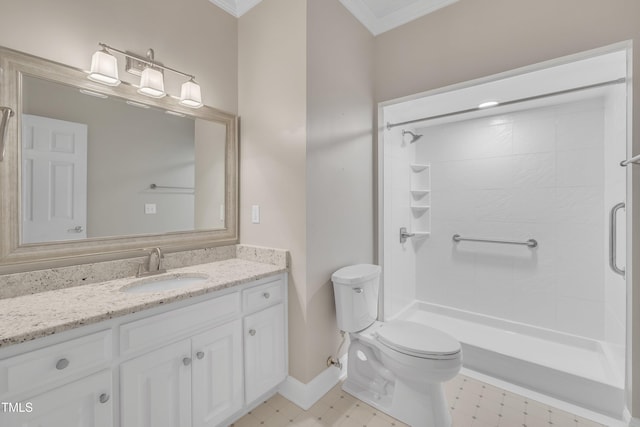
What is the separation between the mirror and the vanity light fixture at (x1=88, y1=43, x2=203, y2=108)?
8 centimetres

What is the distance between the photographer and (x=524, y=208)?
264cm

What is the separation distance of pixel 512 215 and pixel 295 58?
2.41 meters

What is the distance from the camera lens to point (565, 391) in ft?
5.72

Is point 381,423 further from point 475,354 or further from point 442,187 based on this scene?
point 442,187

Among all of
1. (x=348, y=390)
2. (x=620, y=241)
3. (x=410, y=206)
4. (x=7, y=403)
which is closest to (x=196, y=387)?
(x=7, y=403)

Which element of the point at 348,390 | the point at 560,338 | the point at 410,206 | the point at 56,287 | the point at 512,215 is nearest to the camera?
the point at 56,287

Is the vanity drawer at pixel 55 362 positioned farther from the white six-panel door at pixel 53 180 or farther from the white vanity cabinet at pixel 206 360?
the white six-panel door at pixel 53 180

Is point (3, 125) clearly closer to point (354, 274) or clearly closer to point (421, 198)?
point (354, 274)

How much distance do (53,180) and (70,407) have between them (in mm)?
976

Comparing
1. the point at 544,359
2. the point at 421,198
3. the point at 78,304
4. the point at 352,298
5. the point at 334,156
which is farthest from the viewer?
the point at 421,198

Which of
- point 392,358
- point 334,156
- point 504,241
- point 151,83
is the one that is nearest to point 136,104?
point 151,83

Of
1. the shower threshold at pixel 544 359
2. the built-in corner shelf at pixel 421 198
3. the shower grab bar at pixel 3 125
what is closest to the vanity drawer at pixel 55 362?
the shower grab bar at pixel 3 125

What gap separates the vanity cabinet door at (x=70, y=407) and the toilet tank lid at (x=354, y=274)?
1197mm

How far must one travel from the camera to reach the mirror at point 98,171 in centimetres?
124
